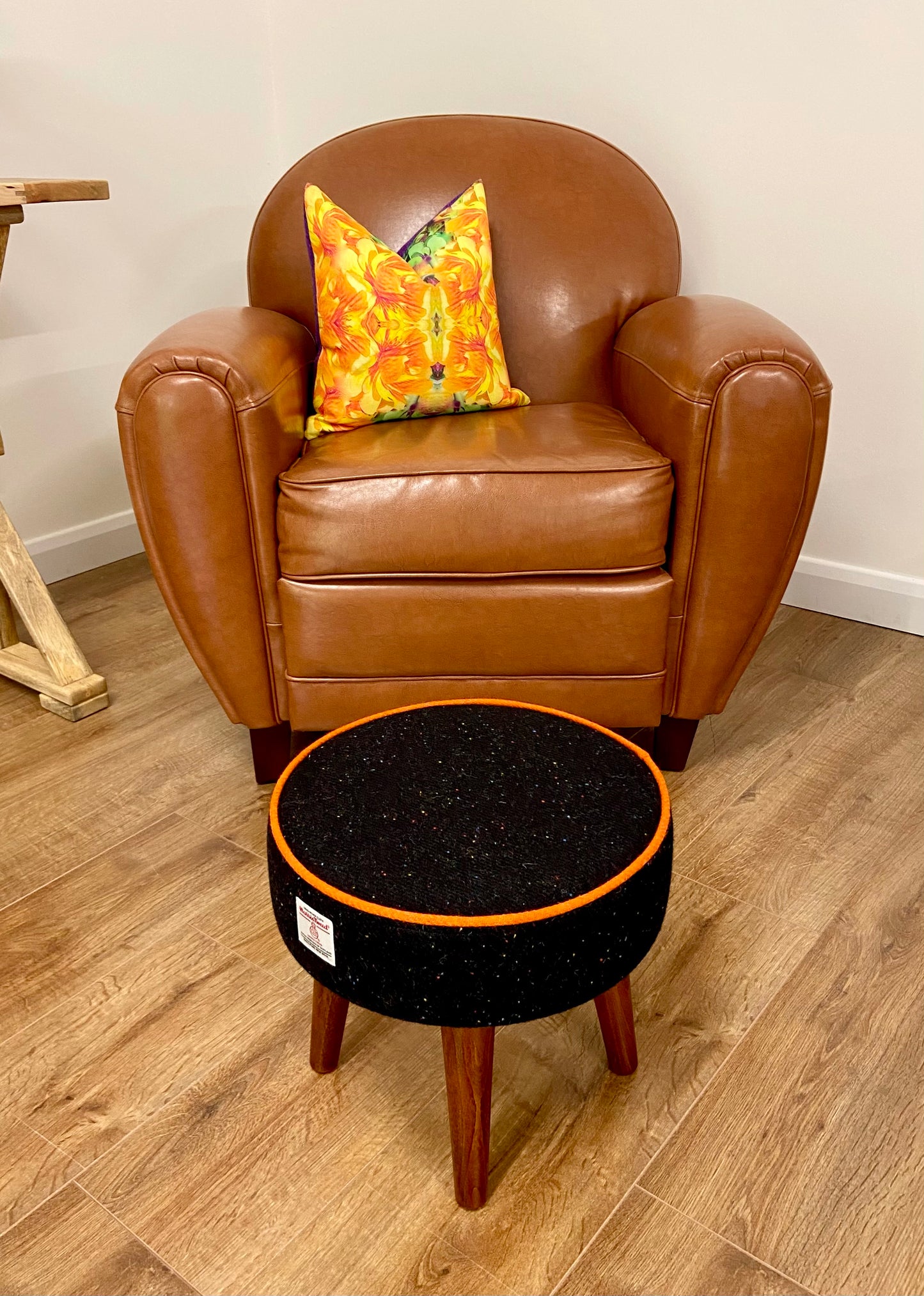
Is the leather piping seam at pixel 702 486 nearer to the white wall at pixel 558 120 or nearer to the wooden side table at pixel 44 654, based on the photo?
the white wall at pixel 558 120

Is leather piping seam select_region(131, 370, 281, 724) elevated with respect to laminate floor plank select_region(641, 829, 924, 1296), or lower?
elevated

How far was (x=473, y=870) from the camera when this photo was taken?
0.96 metres

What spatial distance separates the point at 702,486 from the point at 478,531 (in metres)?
0.35

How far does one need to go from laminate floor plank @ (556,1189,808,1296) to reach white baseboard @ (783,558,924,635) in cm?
155

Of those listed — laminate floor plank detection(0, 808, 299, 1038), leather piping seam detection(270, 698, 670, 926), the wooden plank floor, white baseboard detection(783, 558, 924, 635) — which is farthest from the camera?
white baseboard detection(783, 558, 924, 635)

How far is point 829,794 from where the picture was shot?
5.72 feet

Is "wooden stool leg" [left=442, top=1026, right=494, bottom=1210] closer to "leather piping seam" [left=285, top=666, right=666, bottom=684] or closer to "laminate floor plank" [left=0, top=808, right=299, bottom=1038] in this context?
"laminate floor plank" [left=0, top=808, right=299, bottom=1038]

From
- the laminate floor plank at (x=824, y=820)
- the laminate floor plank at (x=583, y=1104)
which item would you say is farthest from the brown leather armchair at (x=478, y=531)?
the laminate floor plank at (x=583, y=1104)

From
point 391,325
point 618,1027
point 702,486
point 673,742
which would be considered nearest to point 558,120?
point 391,325

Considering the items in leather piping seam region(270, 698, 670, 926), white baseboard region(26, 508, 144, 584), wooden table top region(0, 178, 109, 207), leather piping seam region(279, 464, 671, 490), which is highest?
wooden table top region(0, 178, 109, 207)

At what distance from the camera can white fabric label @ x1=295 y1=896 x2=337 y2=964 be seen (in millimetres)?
955

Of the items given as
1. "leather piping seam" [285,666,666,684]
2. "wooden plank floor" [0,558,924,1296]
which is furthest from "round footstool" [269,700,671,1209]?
"leather piping seam" [285,666,666,684]

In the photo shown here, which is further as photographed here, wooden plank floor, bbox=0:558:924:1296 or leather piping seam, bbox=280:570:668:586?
leather piping seam, bbox=280:570:668:586

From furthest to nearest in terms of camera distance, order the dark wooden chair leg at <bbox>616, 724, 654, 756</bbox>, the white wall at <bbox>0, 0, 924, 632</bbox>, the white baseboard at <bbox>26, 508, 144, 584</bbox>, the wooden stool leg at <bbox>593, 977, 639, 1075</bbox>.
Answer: the white baseboard at <bbox>26, 508, 144, 584</bbox> < the white wall at <bbox>0, 0, 924, 632</bbox> < the dark wooden chair leg at <bbox>616, 724, 654, 756</bbox> < the wooden stool leg at <bbox>593, 977, 639, 1075</bbox>
